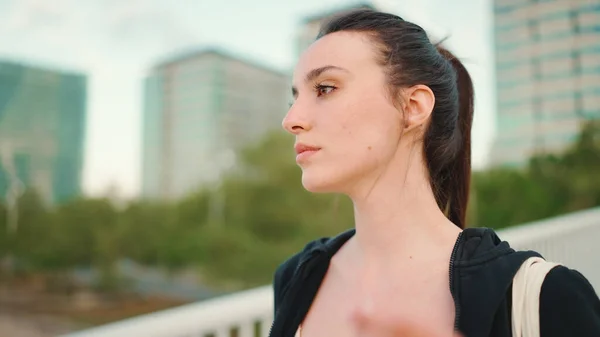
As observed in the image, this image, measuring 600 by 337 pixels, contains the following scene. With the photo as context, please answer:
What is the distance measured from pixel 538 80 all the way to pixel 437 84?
22.0 m

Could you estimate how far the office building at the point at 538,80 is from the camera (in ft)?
55.0

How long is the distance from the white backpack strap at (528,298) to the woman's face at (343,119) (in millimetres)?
254

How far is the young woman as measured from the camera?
0.69 metres

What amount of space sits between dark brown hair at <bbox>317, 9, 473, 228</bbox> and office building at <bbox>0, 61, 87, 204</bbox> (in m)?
19.6

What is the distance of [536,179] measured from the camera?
20.5m

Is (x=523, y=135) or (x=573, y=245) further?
(x=523, y=135)

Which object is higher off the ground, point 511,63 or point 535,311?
point 511,63

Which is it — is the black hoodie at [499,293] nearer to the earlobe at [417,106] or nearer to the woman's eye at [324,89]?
the earlobe at [417,106]

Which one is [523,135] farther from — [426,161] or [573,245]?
[426,161]

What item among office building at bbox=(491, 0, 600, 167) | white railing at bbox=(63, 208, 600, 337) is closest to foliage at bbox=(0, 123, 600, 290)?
office building at bbox=(491, 0, 600, 167)

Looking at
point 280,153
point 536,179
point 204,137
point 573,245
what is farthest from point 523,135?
point 573,245

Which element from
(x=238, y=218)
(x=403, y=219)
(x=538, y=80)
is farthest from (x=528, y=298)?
(x=238, y=218)

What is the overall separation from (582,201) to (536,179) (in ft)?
8.20

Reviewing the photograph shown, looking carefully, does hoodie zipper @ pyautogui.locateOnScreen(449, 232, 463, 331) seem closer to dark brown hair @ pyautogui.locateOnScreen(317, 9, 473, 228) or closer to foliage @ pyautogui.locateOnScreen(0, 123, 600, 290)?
dark brown hair @ pyautogui.locateOnScreen(317, 9, 473, 228)
